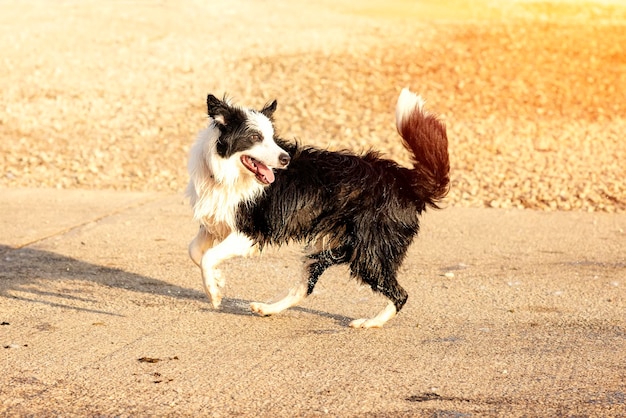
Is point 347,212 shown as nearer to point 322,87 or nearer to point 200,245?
point 200,245

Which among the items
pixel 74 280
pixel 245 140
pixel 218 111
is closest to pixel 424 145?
pixel 245 140

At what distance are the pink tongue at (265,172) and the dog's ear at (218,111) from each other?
0.34 m

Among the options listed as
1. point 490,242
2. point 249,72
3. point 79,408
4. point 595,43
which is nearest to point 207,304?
point 79,408

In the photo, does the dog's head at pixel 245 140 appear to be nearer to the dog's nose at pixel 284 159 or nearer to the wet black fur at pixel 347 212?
the dog's nose at pixel 284 159

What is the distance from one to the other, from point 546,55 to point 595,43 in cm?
139

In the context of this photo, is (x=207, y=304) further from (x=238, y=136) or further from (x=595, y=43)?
(x=595, y=43)

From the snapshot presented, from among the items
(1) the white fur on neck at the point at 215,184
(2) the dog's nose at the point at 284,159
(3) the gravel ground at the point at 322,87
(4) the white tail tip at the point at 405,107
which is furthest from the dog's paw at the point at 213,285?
(3) the gravel ground at the point at 322,87

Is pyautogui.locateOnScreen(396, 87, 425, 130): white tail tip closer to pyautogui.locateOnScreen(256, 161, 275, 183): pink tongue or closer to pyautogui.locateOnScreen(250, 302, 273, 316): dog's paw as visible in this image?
pyautogui.locateOnScreen(256, 161, 275, 183): pink tongue

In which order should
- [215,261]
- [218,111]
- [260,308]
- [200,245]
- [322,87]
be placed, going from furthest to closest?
[322,87]
[200,245]
[260,308]
[215,261]
[218,111]

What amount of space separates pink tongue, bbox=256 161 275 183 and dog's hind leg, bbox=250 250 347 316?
0.60m

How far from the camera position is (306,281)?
609 cm

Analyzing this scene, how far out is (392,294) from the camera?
5.81 m

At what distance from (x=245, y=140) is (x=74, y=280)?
1.97 metres

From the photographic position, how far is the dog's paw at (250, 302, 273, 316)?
237 inches
